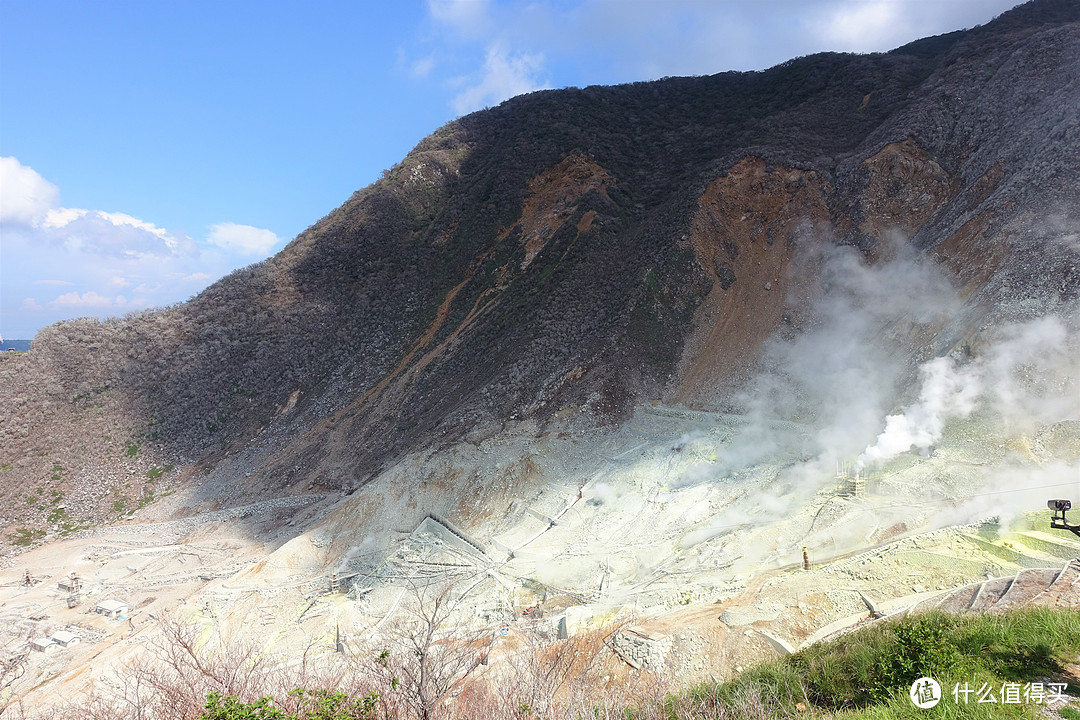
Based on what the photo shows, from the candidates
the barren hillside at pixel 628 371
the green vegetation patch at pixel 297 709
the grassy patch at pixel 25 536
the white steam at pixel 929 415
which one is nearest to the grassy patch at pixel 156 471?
the barren hillside at pixel 628 371

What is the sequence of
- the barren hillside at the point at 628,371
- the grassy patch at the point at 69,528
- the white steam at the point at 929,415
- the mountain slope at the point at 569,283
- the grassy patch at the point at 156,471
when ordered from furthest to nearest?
the grassy patch at the point at 156,471, the grassy patch at the point at 69,528, the mountain slope at the point at 569,283, the white steam at the point at 929,415, the barren hillside at the point at 628,371

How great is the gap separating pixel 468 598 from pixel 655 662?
6560 mm

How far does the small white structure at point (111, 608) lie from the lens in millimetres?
19328

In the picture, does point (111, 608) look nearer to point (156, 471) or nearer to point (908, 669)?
point (156, 471)

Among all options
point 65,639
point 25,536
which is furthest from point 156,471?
point 65,639

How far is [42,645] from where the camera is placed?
17484mm

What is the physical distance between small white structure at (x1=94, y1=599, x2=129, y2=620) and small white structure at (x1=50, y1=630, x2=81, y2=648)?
125 centimetres

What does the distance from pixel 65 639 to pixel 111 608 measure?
69.0 inches

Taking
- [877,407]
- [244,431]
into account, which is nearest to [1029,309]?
[877,407]

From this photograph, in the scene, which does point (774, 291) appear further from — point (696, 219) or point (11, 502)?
point (11, 502)

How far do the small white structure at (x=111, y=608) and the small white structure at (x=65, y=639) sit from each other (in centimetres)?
125

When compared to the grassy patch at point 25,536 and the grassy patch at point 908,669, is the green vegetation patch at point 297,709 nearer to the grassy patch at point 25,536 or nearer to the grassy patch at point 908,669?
the grassy patch at point 908,669

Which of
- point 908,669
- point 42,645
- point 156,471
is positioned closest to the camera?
point 908,669

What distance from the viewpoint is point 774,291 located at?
82.9 feet
